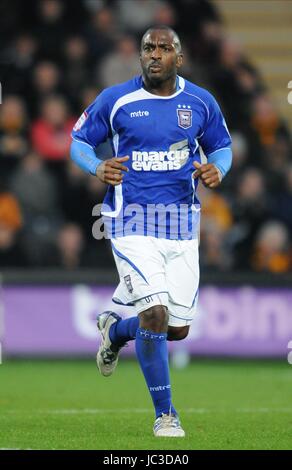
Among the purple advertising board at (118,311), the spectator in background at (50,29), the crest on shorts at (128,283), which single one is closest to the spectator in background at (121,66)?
the spectator in background at (50,29)

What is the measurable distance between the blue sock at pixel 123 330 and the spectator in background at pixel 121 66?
302 inches

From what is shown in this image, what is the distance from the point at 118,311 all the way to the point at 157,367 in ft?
19.5

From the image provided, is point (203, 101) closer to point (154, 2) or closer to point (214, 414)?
point (214, 414)

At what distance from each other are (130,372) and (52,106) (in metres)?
3.70

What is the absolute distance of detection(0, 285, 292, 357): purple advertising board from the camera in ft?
43.0

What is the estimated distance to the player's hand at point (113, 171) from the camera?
7.07 meters

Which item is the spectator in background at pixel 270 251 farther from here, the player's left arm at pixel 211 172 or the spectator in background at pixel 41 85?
the player's left arm at pixel 211 172

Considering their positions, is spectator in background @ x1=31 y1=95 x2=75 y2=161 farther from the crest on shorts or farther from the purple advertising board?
the crest on shorts

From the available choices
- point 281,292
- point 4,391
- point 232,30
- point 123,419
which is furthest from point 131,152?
point 232,30

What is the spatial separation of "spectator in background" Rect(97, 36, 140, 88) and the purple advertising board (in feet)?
10.7

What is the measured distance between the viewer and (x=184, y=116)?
7473mm

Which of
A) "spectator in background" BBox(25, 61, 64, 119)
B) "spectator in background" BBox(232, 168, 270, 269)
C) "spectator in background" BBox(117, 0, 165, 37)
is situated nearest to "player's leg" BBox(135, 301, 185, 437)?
"spectator in background" BBox(232, 168, 270, 269)

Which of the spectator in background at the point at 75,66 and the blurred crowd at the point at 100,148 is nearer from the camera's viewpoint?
the blurred crowd at the point at 100,148

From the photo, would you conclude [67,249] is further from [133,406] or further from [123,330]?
[123,330]
